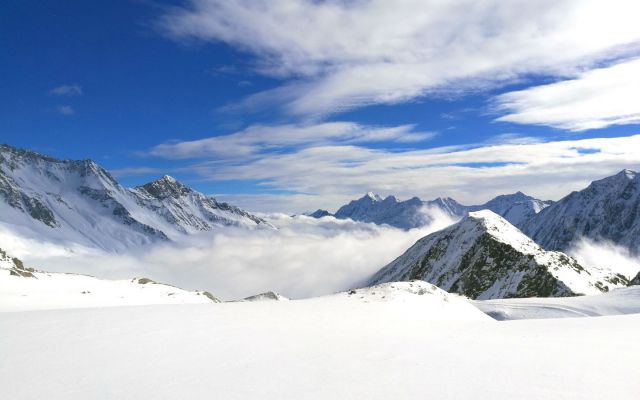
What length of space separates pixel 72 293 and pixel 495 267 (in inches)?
3986

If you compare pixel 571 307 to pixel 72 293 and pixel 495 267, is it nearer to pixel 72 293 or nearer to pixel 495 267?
pixel 72 293

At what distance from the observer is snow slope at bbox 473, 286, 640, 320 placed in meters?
32.0

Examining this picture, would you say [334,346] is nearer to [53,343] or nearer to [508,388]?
[508,388]

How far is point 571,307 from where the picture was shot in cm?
3412

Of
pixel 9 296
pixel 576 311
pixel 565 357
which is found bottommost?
pixel 576 311

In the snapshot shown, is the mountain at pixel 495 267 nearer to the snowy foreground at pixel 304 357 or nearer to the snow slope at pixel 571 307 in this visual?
the snow slope at pixel 571 307

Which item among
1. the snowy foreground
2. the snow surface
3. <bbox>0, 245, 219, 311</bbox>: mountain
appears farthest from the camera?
<bbox>0, 245, 219, 311</bbox>: mountain

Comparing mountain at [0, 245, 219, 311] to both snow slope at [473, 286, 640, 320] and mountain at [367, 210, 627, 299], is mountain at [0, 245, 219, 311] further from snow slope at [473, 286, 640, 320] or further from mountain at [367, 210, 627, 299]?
mountain at [367, 210, 627, 299]

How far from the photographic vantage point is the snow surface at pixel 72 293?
95.7 ft

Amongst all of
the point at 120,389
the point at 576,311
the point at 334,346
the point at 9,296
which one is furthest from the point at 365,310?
the point at 9,296

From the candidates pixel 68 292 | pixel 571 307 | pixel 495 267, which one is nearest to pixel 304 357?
pixel 571 307

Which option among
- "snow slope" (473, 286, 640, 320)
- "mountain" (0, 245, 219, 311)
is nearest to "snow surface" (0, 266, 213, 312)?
"mountain" (0, 245, 219, 311)

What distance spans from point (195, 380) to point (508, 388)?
6285 millimetres

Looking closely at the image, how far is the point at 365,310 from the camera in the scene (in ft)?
65.6
